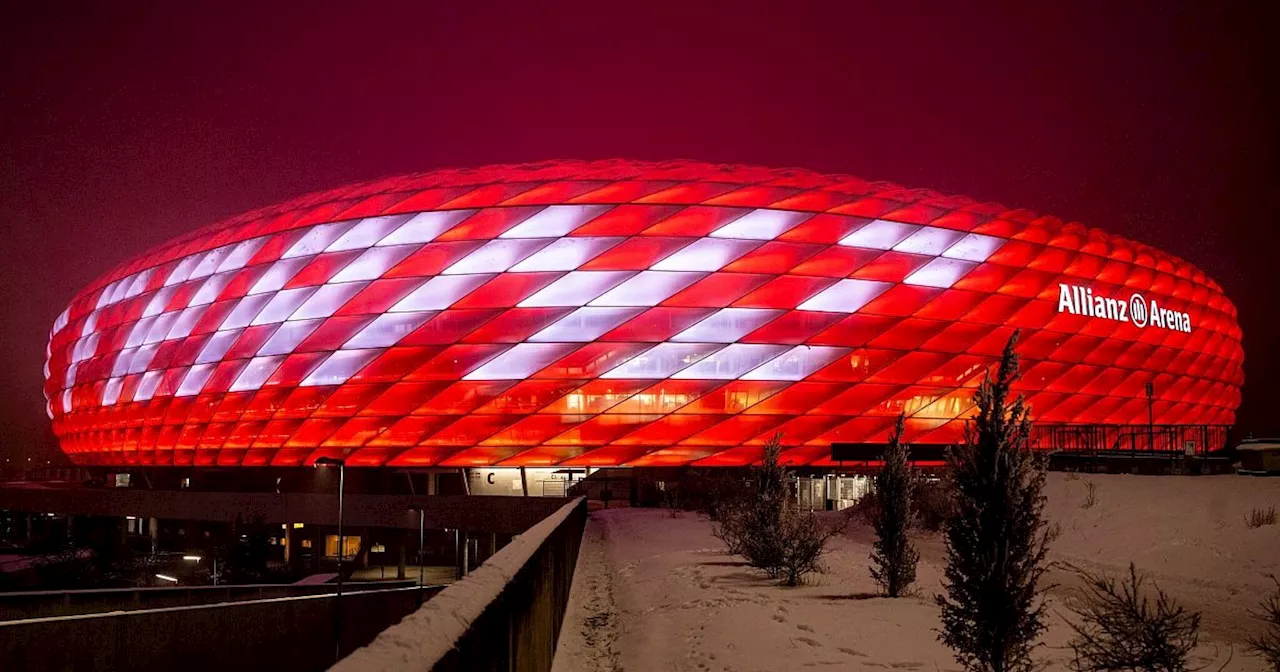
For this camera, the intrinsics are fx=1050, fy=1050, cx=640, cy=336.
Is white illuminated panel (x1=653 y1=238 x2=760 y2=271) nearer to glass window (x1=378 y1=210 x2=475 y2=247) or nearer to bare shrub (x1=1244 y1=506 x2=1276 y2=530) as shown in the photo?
glass window (x1=378 y1=210 x2=475 y2=247)

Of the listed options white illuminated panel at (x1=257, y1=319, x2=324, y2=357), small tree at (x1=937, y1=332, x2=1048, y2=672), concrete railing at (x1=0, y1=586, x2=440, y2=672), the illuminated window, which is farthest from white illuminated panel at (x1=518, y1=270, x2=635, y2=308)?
small tree at (x1=937, y1=332, x2=1048, y2=672)

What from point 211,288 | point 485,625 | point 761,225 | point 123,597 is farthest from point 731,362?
point 485,625

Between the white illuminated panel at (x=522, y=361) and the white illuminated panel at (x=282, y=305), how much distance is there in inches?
312

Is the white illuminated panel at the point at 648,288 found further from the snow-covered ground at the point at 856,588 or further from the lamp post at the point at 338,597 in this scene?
the lamp post at the point at 338,597

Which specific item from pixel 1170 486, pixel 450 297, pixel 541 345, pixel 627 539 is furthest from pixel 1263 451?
pixel 450 297

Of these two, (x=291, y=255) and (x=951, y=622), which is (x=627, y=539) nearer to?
(x=951, y=622)

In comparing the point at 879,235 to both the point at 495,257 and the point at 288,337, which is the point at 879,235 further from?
the point at 288,337

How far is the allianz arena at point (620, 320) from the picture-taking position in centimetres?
3812

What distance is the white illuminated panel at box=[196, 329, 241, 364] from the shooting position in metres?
42.7

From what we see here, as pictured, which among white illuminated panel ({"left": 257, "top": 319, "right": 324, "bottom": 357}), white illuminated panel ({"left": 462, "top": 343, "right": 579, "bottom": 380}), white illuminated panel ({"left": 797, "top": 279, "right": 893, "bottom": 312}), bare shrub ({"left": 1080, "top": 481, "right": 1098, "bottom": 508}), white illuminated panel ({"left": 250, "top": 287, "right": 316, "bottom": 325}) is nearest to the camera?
bare shrub ({"left": 1080, "top": 481, "right": 1098, "bottom": 508})

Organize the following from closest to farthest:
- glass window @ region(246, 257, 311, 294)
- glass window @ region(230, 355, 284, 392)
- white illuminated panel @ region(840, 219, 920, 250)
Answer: white illuminated panel @ region(840, 219, 920, 250)
glass window @ region(230, 355, 284, 392)
glass window @ region(246, 257, 311, 294)

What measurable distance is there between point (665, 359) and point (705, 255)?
4049mm

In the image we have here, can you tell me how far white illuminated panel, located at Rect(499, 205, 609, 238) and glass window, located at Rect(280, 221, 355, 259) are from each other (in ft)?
23.6

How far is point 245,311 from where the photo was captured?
42.5m
